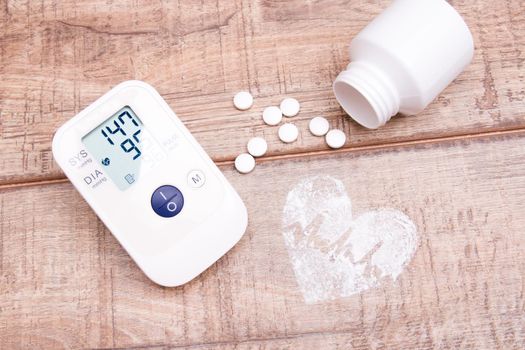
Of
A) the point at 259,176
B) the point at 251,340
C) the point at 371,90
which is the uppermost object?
the point at 371,90

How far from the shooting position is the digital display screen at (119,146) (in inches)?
31.1

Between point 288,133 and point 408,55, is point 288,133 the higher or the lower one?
the lower one

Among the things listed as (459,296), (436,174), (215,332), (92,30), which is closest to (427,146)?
(436,174)

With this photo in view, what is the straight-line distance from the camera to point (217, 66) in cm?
89

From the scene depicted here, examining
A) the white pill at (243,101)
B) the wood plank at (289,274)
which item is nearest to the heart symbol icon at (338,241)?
the wood plank at (289,274)

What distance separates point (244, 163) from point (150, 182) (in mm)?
126

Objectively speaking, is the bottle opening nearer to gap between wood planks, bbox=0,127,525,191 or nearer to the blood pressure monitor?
gap between wood planks, bbox=0,127,525,191

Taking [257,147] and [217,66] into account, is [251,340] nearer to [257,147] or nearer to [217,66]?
[257,147]

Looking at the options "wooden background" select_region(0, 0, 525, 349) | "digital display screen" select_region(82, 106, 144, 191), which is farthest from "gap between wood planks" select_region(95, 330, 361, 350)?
"digital display screen" select_region(82, 106, 144, 191)

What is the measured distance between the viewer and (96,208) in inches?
30.8

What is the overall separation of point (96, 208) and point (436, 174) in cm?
42

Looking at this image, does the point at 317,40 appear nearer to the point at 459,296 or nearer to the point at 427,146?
the point at 427,146

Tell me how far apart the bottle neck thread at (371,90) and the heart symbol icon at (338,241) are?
9cm

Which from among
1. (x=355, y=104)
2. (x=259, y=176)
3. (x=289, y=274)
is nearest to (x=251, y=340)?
(x=289, y=274)
